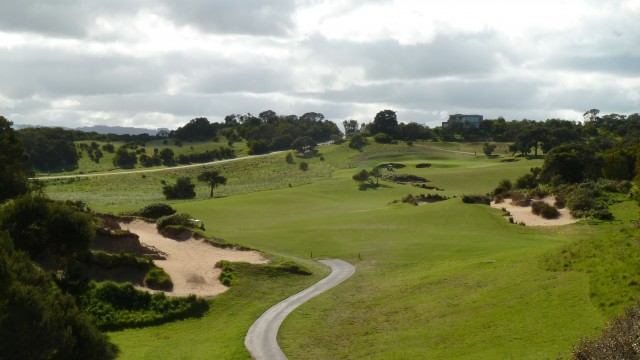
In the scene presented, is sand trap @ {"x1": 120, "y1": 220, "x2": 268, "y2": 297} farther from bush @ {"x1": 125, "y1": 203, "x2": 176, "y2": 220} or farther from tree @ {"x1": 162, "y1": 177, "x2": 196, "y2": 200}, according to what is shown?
tree @ {"x1": 162, "y1": 177, "x2": 196, "y2": 200}

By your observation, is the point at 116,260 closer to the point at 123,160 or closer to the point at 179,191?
the point at 179,191

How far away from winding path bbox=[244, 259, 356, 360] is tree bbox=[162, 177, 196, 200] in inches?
2378

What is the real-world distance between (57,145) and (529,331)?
151949 mm

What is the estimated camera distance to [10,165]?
188 feet

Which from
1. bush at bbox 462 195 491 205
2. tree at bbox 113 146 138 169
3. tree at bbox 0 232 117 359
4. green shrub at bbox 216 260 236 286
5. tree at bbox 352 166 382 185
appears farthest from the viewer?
tree at bbox 113 146 138 169

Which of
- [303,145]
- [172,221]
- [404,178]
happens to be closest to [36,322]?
[172,221]

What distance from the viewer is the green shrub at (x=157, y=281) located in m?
37.6

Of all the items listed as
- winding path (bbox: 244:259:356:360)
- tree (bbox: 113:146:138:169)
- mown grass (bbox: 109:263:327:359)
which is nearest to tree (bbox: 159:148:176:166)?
tree (bbox: 113:146:138:169)

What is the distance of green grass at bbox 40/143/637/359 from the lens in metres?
24.5

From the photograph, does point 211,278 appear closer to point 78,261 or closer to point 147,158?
point 78,261

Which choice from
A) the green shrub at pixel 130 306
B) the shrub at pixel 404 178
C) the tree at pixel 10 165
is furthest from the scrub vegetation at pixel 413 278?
the shrub at pixel 404 178

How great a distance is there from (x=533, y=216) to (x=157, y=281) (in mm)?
46384

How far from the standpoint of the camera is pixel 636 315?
19156 millimetres

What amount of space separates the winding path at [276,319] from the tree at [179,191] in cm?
6041
